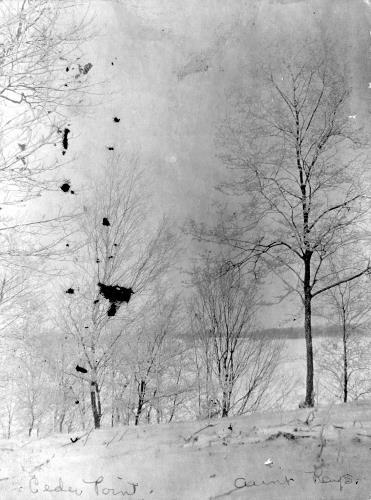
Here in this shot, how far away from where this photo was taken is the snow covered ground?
267 centimetres

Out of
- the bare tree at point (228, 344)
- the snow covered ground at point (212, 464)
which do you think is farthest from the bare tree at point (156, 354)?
the snow covered ground at point (212, 464)

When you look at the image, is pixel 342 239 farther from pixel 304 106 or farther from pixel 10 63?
pixel 10 63

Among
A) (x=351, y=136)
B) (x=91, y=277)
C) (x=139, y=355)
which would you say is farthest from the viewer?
(x=139, y=355)

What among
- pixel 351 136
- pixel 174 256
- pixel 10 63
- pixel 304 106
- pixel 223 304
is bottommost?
pixel 223 304

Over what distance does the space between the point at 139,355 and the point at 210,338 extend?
2.67 metres

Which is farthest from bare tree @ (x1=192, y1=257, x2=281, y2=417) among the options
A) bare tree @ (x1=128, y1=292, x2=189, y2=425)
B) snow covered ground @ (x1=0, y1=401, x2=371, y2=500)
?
snow covered ground @ (x1=0, y1=401, x2=371, y2=500)

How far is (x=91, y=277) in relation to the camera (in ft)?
27.8

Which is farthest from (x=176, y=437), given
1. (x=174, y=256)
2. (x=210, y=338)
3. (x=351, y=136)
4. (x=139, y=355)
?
(x=210, y=338)
